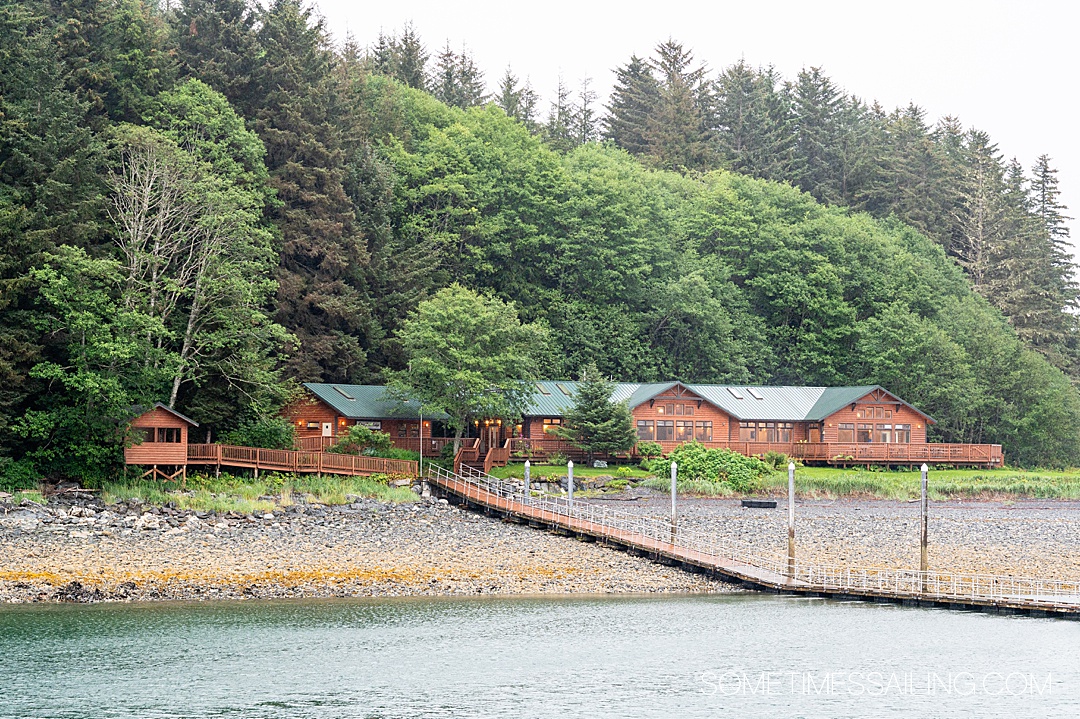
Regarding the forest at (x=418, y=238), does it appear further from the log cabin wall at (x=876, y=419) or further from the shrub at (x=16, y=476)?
the log cabin wall at (x=876, y=419)

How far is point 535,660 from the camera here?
3331 centimetres

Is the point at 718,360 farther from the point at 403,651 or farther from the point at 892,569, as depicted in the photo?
the point at 403,651

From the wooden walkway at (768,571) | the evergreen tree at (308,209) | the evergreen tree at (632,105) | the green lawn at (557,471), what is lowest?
the wooden walkway at (768,571)

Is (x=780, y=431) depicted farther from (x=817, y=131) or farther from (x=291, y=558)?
(x=817, y=131)

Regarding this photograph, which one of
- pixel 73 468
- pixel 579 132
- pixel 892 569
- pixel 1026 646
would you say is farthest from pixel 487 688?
pixel 579 132

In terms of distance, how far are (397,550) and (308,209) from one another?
102ft

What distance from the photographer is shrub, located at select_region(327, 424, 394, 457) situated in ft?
192

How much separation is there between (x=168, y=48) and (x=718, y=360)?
36.4m

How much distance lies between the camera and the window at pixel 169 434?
171ft

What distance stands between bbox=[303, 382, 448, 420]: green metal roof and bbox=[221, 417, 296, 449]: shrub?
19.2 feet

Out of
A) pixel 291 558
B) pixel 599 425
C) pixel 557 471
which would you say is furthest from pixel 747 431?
pixel 291 558

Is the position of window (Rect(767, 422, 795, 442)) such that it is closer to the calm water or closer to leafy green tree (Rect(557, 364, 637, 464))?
leafy green tree (Rect(557, 364, 637, 464))

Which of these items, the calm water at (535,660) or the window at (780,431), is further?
the window at (780,431)

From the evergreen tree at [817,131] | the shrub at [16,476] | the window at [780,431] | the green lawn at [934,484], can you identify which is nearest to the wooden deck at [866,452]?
the window at [780,431]
